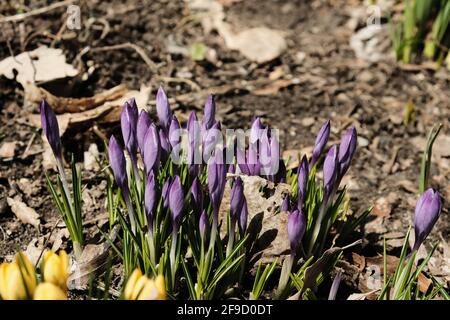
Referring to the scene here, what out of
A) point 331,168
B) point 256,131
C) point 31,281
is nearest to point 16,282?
point 31,281

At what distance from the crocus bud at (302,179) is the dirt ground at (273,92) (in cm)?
68

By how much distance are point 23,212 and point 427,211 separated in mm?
1739

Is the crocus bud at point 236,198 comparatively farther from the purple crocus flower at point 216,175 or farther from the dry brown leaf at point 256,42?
the dry brown leaf at point 256,42

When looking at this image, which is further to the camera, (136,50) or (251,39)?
(251,39)

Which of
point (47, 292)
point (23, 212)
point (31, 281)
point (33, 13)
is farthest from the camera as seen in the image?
point (33, 13)

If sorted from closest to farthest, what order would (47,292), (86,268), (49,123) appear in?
(47,292) → (49,123) → (86,268)

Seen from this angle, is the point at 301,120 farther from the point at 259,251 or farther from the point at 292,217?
the point at 292,217

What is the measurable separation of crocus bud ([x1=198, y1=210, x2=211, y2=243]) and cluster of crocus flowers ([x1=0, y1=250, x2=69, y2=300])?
0.49 metres

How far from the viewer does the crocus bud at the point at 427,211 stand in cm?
200

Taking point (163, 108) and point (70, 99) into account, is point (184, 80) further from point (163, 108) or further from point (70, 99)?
point (163, 108)

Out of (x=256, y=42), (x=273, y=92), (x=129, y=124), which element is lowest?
(x=273, y=92)

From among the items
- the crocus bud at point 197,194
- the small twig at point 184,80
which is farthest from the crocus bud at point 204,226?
the small twig at point 184,80

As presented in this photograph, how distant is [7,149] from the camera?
3.20m

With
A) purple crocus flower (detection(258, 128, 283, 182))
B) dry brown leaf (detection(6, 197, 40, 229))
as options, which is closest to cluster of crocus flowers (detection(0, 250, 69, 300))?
purple crocus flower (detection(258, 128, 283, 182))
